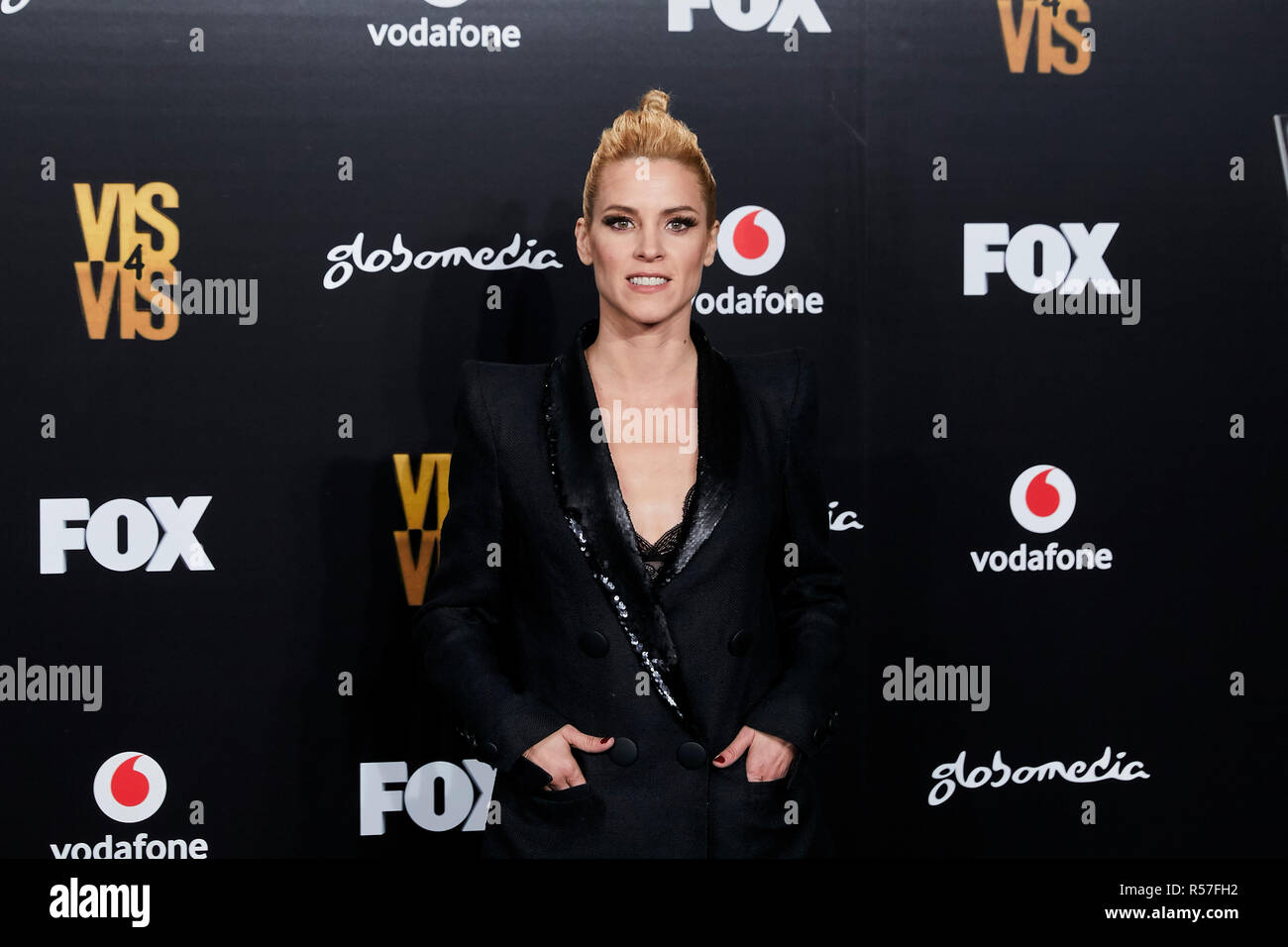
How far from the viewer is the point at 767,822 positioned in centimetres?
212

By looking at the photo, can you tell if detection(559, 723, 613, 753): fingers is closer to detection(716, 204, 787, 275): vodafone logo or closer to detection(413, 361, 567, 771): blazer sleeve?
detection(413, 361, 567, 771): blazer sleeve

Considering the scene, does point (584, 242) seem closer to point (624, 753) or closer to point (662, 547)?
point (662, 547)

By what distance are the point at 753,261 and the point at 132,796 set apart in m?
1.90

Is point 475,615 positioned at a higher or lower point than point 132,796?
higher

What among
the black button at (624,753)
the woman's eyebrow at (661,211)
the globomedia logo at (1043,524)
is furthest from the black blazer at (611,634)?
the globomedia logo at (1043,524)

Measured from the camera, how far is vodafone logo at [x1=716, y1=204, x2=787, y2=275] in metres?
3.04

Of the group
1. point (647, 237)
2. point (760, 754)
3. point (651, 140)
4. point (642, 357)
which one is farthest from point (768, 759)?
point (651, 140)

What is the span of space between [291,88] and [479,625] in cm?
147

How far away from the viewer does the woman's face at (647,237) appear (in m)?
2.20

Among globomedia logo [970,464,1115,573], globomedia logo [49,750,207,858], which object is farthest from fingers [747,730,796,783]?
globomedia logo [49,750,207,858]

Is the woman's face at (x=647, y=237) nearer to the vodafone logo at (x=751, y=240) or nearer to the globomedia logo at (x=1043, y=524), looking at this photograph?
the vodafone logo at (x=751, y=240)

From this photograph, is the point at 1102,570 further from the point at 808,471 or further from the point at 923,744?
the point at 808,471

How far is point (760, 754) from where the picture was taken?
212 cm

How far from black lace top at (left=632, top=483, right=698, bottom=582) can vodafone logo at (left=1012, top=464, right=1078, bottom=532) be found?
1287 millimetres
